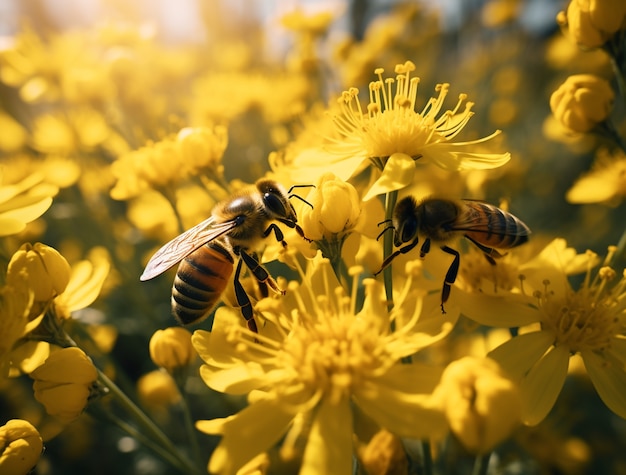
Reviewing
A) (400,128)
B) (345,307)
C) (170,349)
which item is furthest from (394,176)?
(170,349)

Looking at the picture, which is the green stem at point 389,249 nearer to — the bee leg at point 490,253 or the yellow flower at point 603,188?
the bee leg at point 490,253

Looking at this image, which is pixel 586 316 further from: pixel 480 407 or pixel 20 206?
pixel 20 206

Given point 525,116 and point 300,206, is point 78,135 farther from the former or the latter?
point 525,116

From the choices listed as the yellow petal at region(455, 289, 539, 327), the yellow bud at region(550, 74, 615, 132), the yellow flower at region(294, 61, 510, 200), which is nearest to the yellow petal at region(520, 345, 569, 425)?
the yellow petal at region(455, 289, 539, 327)

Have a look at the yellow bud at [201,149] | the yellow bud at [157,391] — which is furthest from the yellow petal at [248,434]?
the yellow bud at [157,391]

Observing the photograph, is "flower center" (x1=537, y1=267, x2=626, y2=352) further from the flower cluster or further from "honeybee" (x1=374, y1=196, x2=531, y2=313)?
"honeybee" (x1=374, y1=196, x2=531, y2=313)

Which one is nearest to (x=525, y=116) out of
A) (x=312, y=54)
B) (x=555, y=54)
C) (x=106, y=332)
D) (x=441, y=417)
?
(x=555, y=54)
